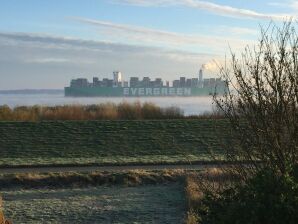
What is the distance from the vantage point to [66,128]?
27.4 m

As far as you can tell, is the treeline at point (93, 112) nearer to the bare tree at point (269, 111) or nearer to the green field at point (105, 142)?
the green field at point (105, 142)

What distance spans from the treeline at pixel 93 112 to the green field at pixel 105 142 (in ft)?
14.5

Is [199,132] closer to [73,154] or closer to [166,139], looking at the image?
[166,139]

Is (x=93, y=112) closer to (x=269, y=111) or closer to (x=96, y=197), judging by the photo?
(x=96, y=197)

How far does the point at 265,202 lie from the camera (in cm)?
530

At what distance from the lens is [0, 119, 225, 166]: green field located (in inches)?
834

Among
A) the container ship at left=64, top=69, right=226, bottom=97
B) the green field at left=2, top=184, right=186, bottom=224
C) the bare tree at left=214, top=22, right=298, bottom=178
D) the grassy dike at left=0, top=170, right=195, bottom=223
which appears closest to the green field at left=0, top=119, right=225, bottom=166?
the grassy dike at left=0, top=170, right=195, bottom=223

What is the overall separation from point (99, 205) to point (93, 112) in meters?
21.9

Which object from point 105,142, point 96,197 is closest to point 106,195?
point 96,197

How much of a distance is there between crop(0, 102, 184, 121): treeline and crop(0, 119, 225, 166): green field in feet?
14.5

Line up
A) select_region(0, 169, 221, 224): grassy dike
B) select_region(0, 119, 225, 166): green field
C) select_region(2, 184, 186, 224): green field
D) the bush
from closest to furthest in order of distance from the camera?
the bush → select_region(2, 184, 186, 224): green field → select_region(0, 169, 221, 224): grassy dike → select_region(0, 119, 225, 166): green field

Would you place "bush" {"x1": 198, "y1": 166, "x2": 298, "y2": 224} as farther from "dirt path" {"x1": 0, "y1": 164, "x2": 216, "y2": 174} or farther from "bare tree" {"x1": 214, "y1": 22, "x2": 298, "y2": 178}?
"dirt path" {"x1": 0, "y1": 164, "x2": 216, "y2": 174}

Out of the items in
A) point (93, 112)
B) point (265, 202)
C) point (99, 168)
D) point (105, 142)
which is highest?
point (265, 202)

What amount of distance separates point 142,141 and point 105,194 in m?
11.1
